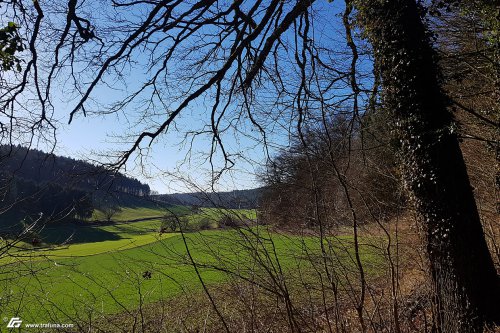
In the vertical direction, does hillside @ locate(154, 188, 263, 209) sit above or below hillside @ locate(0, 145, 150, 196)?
below

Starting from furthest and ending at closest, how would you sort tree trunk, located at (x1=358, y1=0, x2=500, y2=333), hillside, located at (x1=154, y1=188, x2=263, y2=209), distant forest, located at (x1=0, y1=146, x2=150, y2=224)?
distant forest, located at (x1=0, y1=146, x2=150, y2=224) < tree trunk, located at (x1=358, y1=0, x2=500, y2=333) < hillside, located at (x1=154, y1=188, x2=263, y2=209)

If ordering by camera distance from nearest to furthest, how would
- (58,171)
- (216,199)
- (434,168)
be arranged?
(216,199) → (434,168) → (58,171)

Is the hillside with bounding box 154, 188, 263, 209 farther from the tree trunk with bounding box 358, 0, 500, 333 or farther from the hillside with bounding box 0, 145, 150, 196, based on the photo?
the tree trunk with bounding box 358, 0, 500, 333

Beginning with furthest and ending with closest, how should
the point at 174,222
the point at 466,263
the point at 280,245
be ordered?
the point at 280,245
the point at 466,263
the point at 174,222

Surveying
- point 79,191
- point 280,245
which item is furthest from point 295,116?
point 79,191

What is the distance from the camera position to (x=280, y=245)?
347 cm

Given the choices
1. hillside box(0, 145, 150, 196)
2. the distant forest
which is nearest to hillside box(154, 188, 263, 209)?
the distant forest

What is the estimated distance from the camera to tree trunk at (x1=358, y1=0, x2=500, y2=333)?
123 inches

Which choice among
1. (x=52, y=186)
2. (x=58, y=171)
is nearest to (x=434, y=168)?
(x=52, y=186)

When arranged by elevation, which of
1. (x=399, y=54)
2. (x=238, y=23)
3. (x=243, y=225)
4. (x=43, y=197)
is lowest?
(x=243, y=225)

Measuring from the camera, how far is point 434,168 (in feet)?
11.2

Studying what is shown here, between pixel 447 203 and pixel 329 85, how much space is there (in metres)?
2.33

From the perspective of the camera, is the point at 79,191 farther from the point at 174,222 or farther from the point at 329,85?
the point at 329,85

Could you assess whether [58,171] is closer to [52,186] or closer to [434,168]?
[52,186]
